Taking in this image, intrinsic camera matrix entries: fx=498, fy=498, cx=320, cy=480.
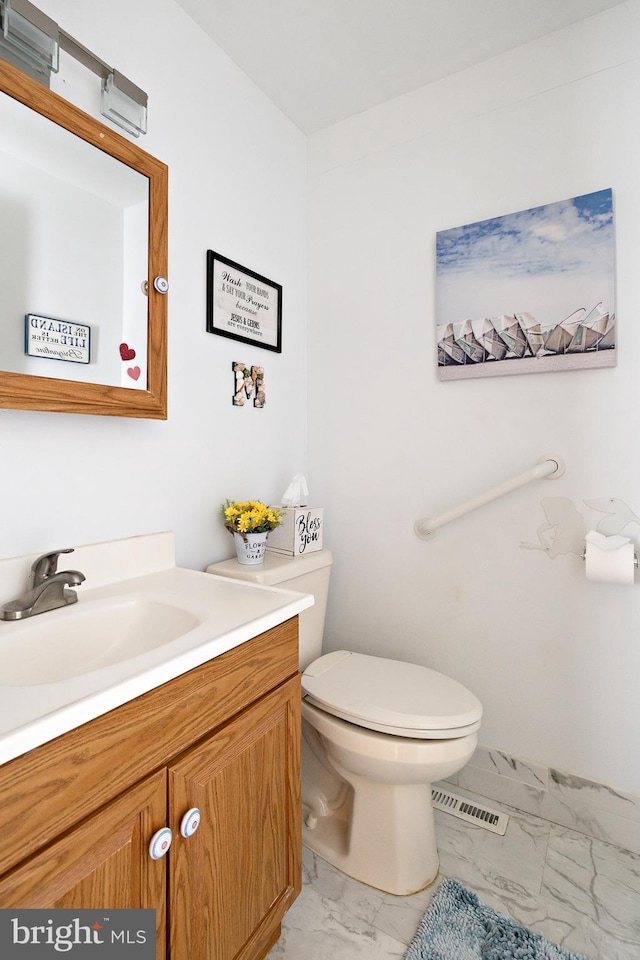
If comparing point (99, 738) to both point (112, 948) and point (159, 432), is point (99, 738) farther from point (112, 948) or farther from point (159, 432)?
point (159, 432)

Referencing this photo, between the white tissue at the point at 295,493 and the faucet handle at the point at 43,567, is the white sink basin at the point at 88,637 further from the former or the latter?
the white tissue at the point at 295,493

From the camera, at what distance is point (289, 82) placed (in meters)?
1.68

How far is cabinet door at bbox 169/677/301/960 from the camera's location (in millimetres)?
804

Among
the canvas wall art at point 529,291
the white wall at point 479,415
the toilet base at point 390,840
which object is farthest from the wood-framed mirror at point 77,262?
the toilet base at point 390,840

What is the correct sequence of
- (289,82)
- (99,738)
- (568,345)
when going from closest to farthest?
(99,738) → (568,345) → (289,82)

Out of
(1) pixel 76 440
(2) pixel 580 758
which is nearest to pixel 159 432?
(1) pixel 76 440

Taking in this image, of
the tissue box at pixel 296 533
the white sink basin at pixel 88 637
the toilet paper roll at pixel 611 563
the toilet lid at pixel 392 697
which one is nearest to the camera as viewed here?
the white sink basin at pixel 88 637

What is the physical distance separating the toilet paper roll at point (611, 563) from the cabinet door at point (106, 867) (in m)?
1.16

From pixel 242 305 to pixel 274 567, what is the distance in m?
0.85

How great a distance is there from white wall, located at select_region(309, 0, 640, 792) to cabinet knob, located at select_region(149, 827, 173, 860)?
1127mm

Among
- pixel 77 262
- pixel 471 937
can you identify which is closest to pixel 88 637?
pixel 77 262

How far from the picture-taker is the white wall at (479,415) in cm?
141

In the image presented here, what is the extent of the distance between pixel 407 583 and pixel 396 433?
1.74 ft

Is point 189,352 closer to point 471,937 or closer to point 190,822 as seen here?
point 190,822
